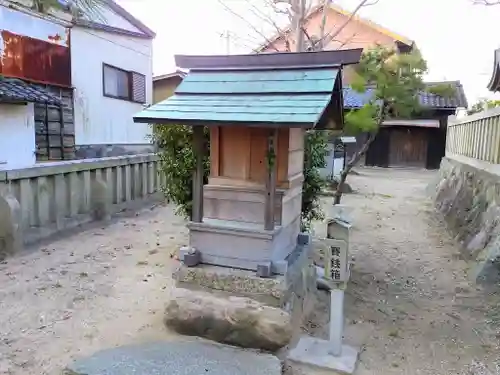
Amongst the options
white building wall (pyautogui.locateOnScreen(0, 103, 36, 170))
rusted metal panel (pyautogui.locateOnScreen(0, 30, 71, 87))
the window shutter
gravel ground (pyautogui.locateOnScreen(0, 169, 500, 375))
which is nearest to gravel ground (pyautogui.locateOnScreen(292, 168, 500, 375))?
gravel ground (pyautogui.locateOnScreen(0, 169, 500, 375))

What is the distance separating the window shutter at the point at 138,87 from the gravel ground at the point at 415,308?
8.94 meters

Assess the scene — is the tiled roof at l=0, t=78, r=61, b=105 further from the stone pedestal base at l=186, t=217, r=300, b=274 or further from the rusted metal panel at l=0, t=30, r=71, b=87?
the stone pedestal base at l=186, t=217, r=300, b=274

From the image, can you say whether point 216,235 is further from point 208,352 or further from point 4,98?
point 4,98

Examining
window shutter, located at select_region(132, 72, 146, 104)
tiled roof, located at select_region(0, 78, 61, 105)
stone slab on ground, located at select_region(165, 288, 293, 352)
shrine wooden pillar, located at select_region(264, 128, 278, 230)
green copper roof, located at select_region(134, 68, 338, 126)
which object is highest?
window shutter, located at select_region(132, 72, 146, 104)

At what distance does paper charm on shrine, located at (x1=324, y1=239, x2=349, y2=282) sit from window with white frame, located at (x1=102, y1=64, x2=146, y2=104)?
10.7 meters

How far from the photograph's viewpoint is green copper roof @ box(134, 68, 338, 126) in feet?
9.59

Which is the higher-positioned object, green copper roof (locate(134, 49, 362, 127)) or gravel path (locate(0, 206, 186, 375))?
green copper roof (locate(134, 49, 362, 127))

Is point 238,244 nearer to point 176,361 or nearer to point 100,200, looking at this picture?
point 176,361

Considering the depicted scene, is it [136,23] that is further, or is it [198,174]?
[136,23]

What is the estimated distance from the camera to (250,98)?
326 cm

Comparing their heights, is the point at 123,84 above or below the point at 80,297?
above

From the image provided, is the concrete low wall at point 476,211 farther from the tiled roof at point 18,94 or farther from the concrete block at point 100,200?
the tiled roof at point 18,94

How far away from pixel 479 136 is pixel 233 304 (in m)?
6.11

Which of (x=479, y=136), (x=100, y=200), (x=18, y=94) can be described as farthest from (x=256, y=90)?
(x=18, y=94)
